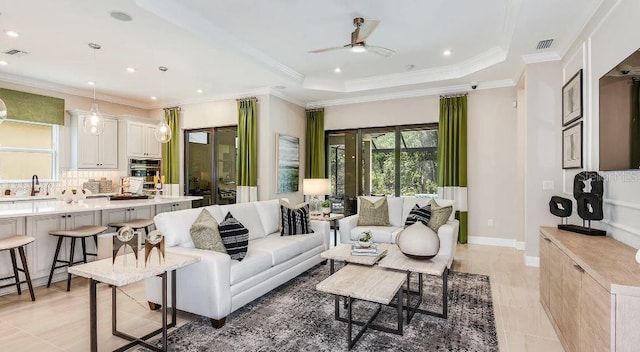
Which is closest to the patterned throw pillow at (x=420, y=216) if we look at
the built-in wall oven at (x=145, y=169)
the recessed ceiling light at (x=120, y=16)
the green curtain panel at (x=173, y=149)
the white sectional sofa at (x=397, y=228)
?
the white sectional sofa at (x=397, y=228)

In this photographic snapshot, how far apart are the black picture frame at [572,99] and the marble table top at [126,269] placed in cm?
413

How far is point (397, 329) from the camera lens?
269 cm

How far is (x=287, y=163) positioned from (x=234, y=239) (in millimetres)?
3761

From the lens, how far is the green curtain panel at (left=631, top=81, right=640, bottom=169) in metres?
2.31

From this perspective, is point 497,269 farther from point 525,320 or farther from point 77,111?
point 77,111

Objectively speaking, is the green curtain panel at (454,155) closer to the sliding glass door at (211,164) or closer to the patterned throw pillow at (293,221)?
the patterned throw pillow at (293,221)

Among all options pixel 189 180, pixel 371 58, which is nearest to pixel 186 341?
pixel 371 58

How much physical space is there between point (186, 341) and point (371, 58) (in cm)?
431

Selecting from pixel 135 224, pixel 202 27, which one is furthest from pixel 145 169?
pixel 202 27

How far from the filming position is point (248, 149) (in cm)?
646

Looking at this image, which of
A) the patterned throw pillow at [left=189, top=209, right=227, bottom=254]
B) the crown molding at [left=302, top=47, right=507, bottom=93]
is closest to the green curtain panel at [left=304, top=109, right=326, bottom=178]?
the crown molding at [left=302, top=47, right=507, bottom=93]

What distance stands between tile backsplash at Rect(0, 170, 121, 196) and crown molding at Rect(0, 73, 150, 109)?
1.51 m

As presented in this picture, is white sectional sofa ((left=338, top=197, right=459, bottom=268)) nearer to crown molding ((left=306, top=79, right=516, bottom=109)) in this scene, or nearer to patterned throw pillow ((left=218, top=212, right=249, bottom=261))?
patterned throw pillow ((left=218, top=212, right=249, bottom=261))

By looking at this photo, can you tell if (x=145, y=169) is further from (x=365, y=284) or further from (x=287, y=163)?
(x=365, y=284)
